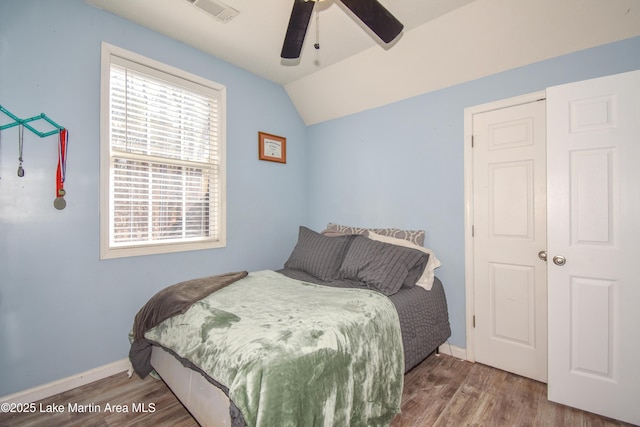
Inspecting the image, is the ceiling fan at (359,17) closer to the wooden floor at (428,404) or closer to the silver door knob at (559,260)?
the silver door knob at (559,260)

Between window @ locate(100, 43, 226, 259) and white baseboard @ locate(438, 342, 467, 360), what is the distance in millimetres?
2276

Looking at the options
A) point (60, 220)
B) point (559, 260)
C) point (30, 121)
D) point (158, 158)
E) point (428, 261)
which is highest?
point (30, 121)

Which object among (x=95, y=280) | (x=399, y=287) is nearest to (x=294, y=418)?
(x=399, y=287)

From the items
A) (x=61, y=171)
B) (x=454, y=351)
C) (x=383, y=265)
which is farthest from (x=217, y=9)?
(x=454, y=351)

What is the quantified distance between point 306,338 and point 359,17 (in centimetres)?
176

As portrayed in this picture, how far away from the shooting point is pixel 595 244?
174 cm

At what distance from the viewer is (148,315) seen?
1.88 meters

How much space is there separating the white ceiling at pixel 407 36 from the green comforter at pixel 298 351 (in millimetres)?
2026

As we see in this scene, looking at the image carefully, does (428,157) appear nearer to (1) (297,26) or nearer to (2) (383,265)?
(2) (383,265)

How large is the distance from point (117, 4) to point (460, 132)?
2.85 metres

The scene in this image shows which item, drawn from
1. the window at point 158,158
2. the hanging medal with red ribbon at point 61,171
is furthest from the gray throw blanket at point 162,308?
the hanging medal with red ribbon at point 61,171

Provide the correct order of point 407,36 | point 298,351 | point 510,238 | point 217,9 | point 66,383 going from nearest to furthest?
point 298,351 → point 66,383 → point 217,9 → point 510,238 → point 407,36

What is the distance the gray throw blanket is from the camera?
5.76ft

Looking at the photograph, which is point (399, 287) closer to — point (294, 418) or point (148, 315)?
point (294, 418)
